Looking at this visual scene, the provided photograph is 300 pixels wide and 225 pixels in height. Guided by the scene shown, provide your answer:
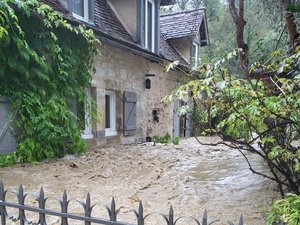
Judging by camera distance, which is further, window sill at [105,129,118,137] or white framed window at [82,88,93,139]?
window sill at [105,129,118,137]

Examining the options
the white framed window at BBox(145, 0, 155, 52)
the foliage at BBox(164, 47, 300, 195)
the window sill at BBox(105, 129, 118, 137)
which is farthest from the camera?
the white framed window at BBox(145, 0, 155, 52)

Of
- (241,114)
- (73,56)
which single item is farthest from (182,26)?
(241,114)

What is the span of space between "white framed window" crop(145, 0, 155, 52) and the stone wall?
0.49m

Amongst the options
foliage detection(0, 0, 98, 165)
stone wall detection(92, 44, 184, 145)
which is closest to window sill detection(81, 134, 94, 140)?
stone wall detection(92, 44, 184, 145)

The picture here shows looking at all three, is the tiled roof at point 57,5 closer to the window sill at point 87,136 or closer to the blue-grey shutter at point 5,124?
the blue-grey shutter at point 5,124

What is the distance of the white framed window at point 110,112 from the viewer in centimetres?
748

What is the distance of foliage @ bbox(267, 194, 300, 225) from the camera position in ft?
6.13

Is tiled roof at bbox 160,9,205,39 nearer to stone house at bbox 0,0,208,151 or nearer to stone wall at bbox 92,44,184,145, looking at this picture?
stone house at bbox 0,0,208,151

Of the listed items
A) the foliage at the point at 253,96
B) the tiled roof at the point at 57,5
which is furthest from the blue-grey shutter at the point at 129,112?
the foliage at the point at 253,96

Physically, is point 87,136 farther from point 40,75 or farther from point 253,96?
point 253,96

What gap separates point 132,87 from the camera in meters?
8.12

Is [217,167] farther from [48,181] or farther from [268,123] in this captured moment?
[48,181]

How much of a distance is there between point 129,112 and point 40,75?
3366 millimetres

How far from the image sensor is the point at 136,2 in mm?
8148
